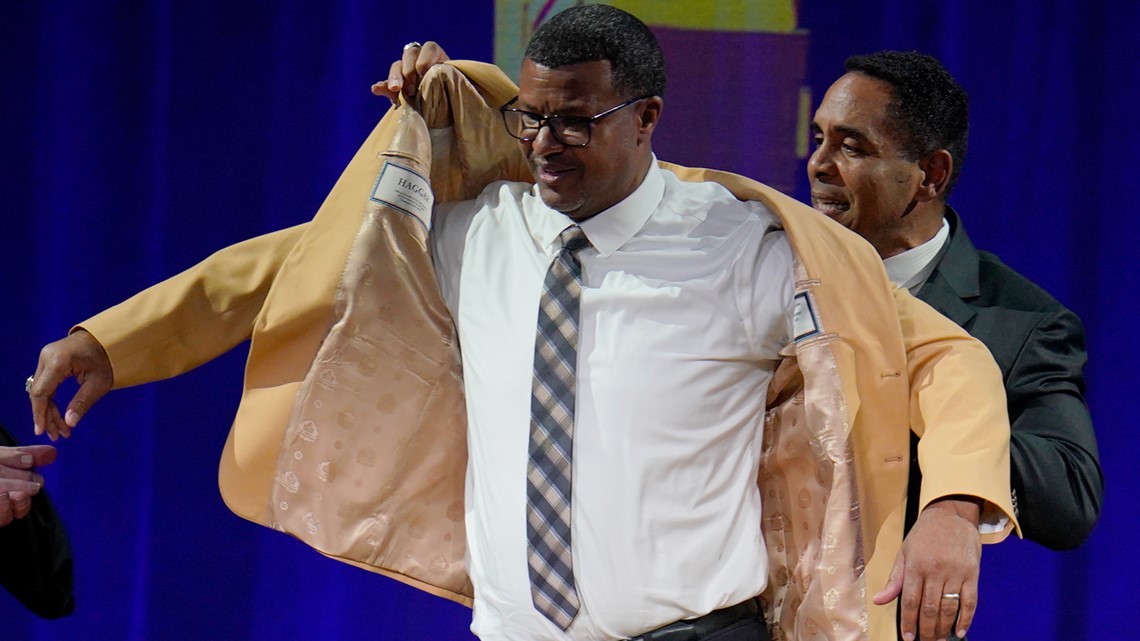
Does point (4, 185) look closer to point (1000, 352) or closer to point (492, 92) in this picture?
point (492, 92)

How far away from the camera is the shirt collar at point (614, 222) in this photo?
5.32ft

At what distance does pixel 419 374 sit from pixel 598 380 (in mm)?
258

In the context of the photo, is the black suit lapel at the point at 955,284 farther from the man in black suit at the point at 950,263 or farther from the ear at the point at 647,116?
the ear at the point at 647,116

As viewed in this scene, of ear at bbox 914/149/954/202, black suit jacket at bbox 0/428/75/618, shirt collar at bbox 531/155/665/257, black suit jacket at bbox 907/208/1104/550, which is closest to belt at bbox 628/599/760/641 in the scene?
black suit jacket at bbox 907/208/1104/550

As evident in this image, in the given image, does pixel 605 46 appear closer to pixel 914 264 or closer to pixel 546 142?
pixel 546 142

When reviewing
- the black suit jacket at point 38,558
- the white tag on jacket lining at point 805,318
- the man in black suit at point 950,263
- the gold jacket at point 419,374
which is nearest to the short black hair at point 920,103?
the man in black suit at point 950,263

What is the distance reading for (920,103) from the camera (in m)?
1.97

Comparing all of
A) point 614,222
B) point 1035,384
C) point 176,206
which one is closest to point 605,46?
point 614,222

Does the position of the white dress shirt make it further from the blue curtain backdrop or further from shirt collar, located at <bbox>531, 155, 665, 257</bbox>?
the blue curtain backdrop

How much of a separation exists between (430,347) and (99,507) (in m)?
1.18

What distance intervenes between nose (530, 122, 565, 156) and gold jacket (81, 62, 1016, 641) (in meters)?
0.13

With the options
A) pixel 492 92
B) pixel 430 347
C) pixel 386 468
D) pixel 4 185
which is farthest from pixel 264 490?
pixel 4 185

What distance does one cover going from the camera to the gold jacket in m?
1.51

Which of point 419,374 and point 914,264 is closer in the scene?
point 419,374
